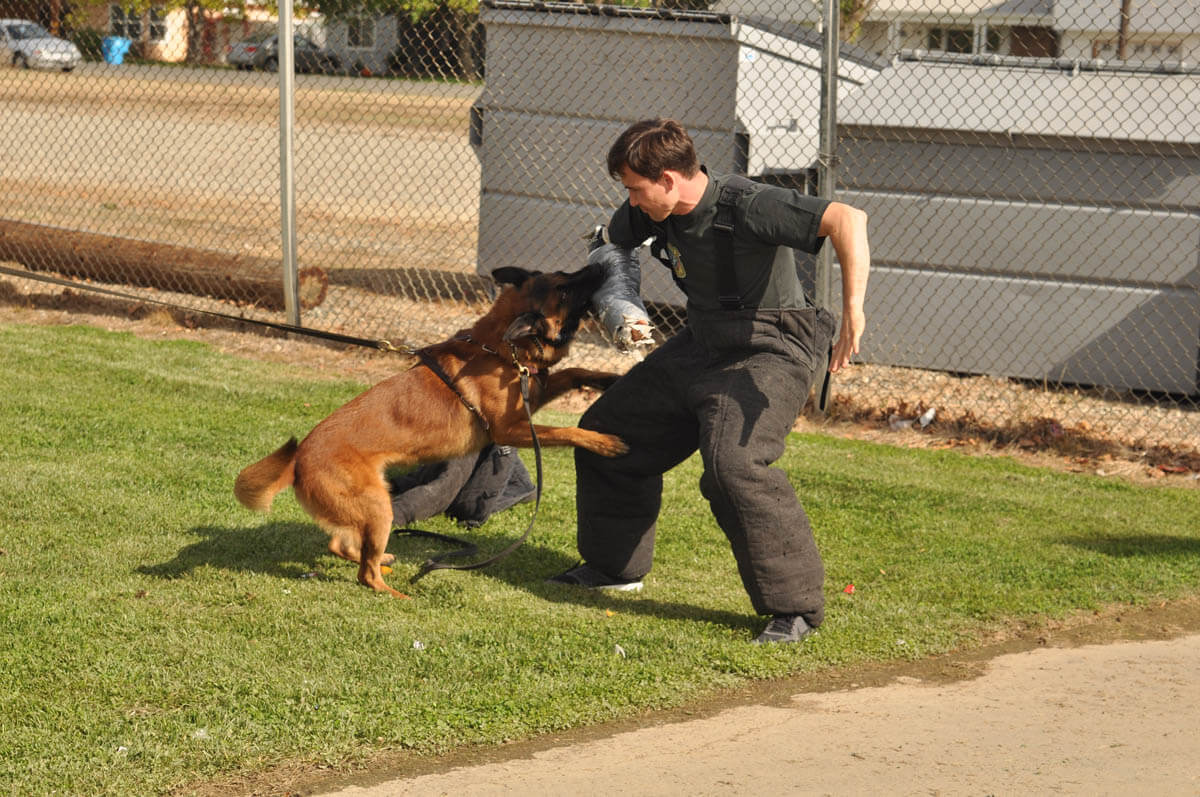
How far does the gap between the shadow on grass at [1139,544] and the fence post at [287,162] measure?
5.15 m

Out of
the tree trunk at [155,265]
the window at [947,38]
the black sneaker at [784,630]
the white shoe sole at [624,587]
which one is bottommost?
the white shoe sole at [624,587]

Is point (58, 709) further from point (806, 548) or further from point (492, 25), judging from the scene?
point (492, 25)

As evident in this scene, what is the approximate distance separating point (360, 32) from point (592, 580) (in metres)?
7.52

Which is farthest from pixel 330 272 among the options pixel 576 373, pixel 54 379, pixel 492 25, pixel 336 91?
pixel 576 373

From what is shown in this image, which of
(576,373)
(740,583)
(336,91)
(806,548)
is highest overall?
(336,91)

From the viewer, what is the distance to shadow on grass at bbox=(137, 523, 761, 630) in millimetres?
4473

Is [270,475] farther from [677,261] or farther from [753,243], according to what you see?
[753,243]

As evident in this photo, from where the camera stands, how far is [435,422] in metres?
4.46

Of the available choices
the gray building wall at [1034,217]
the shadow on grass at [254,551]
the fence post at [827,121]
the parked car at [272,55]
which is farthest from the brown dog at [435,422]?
the parked car at [272,55]

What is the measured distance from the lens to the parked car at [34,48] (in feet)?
38.3

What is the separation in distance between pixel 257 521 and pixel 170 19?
25.1ft

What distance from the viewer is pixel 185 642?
3.93 meters

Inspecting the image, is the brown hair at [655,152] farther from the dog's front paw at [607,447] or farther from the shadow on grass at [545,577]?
the shadow on grass at [545,577]

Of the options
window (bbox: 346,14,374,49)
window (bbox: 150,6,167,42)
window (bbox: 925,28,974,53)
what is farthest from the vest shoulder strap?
window (bbox: 150,6,167,42)
